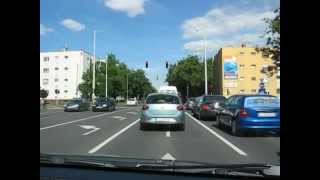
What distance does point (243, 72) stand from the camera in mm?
95250

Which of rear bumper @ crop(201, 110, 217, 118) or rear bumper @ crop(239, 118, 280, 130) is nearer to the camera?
rear bumper @ crop(239, 118, 280, 130)

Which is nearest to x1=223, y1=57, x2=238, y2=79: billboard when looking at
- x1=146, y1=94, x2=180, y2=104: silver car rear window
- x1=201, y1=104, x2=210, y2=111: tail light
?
x1=201, y1=104, x2=210, y2=111: tail light

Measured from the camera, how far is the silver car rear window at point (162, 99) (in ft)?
71.5

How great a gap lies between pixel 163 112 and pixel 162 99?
0.64 metres

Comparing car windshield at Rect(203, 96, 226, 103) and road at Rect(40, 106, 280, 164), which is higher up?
car windshield at Rect(203, 96, 226, 103)

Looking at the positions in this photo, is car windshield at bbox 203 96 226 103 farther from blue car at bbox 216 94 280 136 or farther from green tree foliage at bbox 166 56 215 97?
green tree foliage at bbox 166 56 215 97

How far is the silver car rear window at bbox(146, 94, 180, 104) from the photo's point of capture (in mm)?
21797

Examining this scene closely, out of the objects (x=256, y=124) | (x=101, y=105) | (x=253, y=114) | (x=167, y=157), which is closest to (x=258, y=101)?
(x=253, y=114)

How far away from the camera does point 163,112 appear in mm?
21516

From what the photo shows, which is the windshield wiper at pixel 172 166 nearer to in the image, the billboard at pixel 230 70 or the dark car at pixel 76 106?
the dark car at pixel 76 106

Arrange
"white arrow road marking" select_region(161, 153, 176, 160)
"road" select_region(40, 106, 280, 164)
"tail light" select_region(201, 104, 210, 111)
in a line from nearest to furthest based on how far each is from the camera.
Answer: "white arrow road marking" select_region(161, 153, 176, 160), "road" select_region(40, 106, 280, 164), "tail light" select_region(201, 104, 210, 111)
